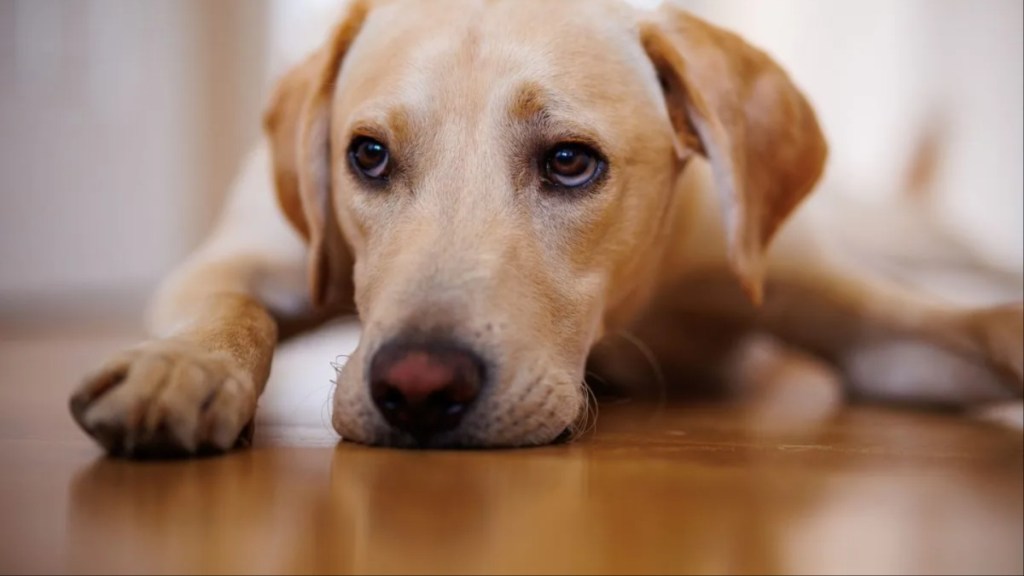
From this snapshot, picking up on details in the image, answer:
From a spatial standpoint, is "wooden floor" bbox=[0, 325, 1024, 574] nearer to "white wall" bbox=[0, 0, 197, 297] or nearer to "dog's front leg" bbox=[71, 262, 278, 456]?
"dog's front leg" bbox=[71, 262, 278, 456]

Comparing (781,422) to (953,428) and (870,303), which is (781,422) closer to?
(953,428)

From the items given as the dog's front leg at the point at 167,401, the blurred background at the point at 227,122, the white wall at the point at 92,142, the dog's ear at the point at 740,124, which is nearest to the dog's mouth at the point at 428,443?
the dog's front leg at the point at 167,401

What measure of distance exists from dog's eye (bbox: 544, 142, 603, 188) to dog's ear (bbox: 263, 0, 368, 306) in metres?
0.64

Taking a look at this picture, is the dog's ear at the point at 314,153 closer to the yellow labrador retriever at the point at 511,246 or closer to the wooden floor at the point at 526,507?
the yellow labrador retriever at the point at 511,246

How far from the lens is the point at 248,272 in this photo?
271 centimetres

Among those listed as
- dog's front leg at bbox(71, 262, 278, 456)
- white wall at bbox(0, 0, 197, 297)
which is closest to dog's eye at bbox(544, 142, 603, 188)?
dog's front leg at bbox(71, 262, 278, 456)

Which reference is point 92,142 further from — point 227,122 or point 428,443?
point 428,443

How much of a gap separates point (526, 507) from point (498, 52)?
1047 mm

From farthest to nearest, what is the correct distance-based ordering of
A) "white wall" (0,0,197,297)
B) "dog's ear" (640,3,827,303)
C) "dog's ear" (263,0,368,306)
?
1. "white wall" (0,0,197,297)
2. "dog's ear" (263,0,368,306)
3. "dog's ear" (640,3,827,303)

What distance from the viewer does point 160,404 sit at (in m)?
1.65

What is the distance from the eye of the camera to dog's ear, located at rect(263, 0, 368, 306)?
2.56m

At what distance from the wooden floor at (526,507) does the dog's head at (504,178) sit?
140 millimetres

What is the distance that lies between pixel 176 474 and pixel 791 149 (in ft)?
4.94

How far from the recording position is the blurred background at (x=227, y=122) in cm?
476
